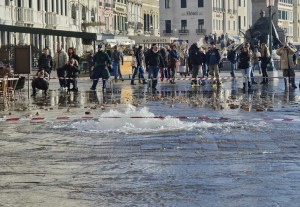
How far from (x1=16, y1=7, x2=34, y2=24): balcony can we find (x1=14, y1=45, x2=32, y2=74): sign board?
2637 centimetres

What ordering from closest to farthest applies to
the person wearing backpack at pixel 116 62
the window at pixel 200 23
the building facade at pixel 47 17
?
the person wearing backpack at pixel 116 62 < the building facade at pixel 47 17 < the window at pixel 200 23

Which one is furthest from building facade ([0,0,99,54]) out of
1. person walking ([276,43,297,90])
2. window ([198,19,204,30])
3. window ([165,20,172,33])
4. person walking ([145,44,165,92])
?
window ([165,20,172,33])

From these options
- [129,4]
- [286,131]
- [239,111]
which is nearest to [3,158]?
[286,131]

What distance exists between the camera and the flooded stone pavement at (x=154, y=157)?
977 centimetres

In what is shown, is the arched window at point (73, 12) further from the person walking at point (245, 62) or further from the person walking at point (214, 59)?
the person walking at point (245, 62)

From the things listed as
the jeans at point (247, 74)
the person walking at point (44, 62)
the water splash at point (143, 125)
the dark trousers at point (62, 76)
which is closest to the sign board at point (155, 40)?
the person walking at point (44, 62)

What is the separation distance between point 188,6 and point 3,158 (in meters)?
117

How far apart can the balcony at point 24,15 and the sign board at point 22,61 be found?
86.5 ft

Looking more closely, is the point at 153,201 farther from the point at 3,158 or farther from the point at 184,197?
the point at 3,158

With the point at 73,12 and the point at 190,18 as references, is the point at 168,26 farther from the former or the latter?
the point at 73,12

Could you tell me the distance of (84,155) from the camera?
13359 mm

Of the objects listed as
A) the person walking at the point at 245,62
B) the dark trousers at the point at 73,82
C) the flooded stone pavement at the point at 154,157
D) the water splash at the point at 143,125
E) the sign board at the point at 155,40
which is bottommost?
the flooded stone pavement at the point at 154,157

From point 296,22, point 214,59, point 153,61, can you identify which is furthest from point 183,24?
point 153,61

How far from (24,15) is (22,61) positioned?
28025 millimetres
